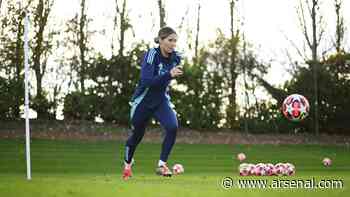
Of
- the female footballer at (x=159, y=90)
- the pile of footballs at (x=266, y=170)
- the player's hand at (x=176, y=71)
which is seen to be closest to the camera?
the player's hand at (x=176, y=71)

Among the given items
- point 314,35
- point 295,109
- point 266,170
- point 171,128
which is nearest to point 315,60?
point 314,35

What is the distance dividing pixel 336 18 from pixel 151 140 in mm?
12100

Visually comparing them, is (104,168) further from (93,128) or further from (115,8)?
(115,8)

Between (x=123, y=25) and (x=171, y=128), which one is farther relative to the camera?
(x=123, y=25)

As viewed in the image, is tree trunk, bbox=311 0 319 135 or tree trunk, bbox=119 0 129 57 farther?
tree trunk, bbox=119 0 129 57

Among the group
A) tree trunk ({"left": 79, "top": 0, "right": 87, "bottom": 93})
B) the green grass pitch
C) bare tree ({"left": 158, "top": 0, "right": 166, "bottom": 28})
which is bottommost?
the green grass pitch

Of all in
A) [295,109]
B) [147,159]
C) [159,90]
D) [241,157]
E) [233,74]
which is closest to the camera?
[159,90]

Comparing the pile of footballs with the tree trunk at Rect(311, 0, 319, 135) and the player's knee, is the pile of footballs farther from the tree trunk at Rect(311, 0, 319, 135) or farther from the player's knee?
the tree trunk at Rect(311, 0, 319, 135)

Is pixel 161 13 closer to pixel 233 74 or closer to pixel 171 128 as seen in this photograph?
pixel 233 74

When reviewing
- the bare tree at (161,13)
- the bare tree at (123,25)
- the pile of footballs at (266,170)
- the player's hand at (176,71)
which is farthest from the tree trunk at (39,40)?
the player's hand at (176,71)

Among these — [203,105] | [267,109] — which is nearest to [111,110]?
[203,105]

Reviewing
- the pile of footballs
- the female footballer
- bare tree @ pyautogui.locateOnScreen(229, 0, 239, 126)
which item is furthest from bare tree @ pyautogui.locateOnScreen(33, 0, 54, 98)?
the female footballer

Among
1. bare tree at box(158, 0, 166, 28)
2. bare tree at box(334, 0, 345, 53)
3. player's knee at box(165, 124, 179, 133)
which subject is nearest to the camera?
player's knee at box(165, 124, 179, 133)

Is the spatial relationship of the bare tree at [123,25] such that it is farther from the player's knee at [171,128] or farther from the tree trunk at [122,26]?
the player's knee at [171,128]
